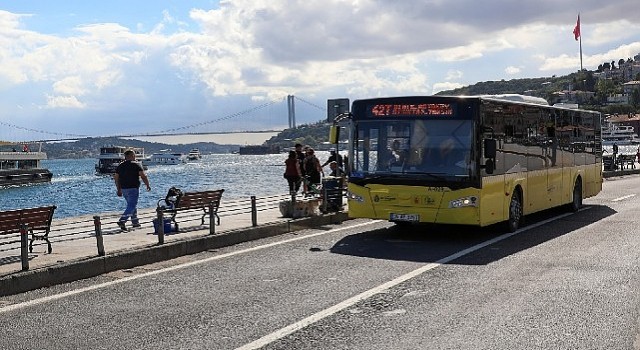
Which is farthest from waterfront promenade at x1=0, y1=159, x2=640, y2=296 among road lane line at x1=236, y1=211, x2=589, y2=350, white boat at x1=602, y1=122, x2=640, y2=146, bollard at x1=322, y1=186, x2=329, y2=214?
white boat at x1=602, y1=122, x2=640, y2=146

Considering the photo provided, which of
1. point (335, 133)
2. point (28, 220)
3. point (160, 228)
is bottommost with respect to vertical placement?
point (160, 228)

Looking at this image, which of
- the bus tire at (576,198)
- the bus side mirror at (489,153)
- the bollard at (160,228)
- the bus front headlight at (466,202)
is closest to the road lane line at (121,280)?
the bollard at (160,228)

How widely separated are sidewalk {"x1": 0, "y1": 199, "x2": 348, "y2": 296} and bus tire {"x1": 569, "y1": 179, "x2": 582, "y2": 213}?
694 centimetres

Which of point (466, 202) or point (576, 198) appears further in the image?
point (576, 198)

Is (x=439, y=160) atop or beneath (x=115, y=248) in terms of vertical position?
atop

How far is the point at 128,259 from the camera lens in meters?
11.8

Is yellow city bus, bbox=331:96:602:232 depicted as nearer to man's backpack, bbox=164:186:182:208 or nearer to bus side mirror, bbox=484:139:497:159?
bus side mirror, bbox=484:139:497:159

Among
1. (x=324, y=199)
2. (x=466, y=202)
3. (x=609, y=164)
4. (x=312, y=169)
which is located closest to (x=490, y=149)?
(x=466, y=202)

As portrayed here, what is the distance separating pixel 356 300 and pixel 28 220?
5829mm

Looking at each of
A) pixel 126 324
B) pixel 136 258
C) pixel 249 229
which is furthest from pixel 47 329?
pixel 249 229

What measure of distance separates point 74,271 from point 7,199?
2826 inches

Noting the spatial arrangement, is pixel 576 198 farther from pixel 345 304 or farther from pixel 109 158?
pixel 109 158

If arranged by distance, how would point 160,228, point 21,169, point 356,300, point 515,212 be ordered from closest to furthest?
point 356,300 < point 160,228 < point 515,212 < point 21,169

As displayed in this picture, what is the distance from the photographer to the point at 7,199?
77312 millimetres
